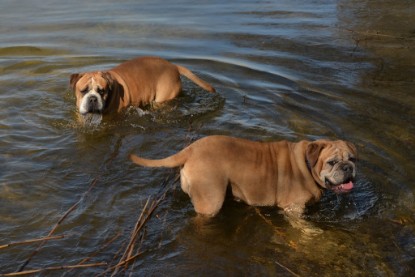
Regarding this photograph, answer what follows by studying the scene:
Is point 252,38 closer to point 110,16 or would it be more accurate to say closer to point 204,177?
point 110,16

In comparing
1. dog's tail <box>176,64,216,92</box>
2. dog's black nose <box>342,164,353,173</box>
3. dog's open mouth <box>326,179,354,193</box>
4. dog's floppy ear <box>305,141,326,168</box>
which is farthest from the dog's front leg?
dog's tail <box>176,64,216,92</box>

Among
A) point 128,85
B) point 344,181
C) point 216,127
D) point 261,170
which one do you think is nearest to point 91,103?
point 128,85

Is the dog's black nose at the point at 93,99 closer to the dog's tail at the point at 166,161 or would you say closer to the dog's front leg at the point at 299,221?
the dog's tail at the point at 166,161

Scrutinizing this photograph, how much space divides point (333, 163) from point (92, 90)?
4.12 m

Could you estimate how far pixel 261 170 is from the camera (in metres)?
5.57

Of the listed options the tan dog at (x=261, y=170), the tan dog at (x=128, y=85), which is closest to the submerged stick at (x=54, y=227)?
the tan dog at (x=261, y=170)

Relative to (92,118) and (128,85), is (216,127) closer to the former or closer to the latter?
(128,85)

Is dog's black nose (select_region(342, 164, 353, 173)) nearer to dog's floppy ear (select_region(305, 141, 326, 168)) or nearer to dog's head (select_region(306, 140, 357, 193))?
dog's head (select_region(306, 140, 357, 193))

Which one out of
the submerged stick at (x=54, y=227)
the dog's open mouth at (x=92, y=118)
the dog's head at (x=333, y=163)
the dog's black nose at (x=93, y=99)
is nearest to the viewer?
the submerged stick at (x=54, y=227)

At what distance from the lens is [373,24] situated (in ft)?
43.8

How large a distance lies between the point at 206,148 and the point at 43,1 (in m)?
13.1

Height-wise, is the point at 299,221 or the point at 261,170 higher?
the point at 261,170

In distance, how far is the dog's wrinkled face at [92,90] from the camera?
8047mm

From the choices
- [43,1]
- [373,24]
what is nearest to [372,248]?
[373,24]
